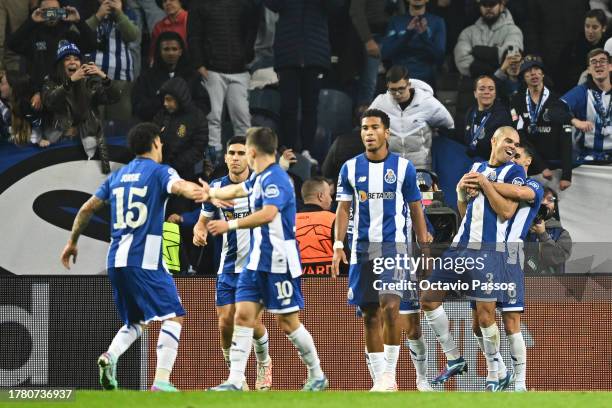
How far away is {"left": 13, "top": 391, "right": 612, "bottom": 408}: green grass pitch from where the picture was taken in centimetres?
783

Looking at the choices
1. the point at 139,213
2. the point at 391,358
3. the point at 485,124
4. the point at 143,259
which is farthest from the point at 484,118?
the point at 143,259

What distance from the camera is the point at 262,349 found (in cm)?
1008

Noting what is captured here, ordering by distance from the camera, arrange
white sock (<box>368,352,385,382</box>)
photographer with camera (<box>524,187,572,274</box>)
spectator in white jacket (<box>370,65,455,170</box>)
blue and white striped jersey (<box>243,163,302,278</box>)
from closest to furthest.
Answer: blue and white striped jersey (<box>243,163,302,278</box>)
white sock (<box>368,352,385,382</box>)
photographer with camera (<box>524,187,572,274</box>)
spectator in white jacket (<box>370,65,455,170</box>)

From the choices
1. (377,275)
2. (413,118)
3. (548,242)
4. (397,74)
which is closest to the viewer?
(377,275)

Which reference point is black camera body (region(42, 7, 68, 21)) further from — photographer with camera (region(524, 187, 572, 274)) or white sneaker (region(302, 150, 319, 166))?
photographer with camera (region(524, 187, 572, 274))

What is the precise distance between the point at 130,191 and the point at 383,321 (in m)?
2.30

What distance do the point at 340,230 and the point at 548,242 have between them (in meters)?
2.30

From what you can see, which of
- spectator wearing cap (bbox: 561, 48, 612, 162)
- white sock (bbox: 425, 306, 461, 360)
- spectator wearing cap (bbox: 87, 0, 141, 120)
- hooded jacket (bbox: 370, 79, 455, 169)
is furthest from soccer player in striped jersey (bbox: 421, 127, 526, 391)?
spectator wearing cap (bbox: 87, 0, 141, 120)

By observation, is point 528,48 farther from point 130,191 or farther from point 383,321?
point 130,191

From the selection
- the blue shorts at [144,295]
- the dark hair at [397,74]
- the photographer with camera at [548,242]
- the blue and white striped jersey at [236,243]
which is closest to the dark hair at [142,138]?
the blue shorts at [144,295]

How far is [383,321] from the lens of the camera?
961 cm

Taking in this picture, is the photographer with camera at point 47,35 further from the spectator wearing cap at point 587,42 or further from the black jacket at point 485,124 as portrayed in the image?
the spectator wearing cap at point 587,42

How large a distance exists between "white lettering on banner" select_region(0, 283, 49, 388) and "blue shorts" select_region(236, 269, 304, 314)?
2457mm

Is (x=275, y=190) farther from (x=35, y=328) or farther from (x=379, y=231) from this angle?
(x=35, y=328)
